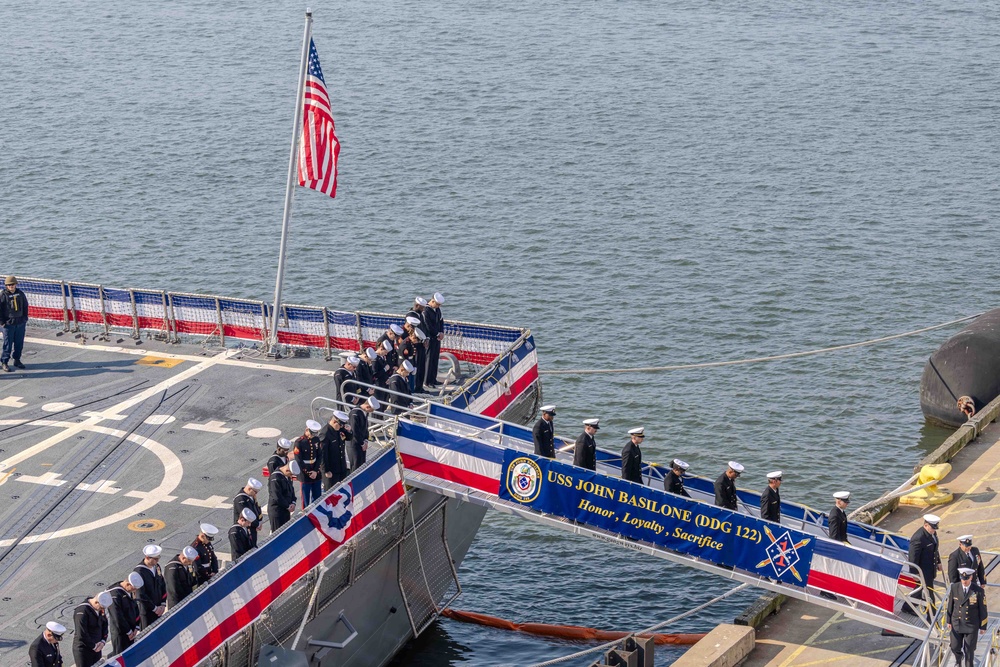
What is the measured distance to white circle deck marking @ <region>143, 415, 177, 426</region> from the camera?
1129 inches

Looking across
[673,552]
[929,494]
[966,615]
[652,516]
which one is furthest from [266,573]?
[929,494]

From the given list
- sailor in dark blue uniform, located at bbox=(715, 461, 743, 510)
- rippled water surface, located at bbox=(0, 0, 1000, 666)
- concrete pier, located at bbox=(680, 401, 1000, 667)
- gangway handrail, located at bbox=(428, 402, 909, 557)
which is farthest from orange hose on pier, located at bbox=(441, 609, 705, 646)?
sailor in dark blue uniform, located at bbox=(715, 461, 743, 510)

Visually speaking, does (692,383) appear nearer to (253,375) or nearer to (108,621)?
(253,375)

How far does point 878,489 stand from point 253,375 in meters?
17.1

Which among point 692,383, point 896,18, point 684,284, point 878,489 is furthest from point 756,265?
point 896,18

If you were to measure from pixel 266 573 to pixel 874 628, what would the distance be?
37.8ft

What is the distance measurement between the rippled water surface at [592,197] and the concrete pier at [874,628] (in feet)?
13.4

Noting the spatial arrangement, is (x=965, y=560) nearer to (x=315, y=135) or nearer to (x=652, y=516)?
(x=652, y=516)

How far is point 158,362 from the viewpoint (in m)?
32.2

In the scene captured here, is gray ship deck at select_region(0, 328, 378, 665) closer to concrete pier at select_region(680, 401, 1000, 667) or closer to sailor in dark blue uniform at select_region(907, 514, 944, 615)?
concrete pier at select_region(680, 401, 1000, 667)

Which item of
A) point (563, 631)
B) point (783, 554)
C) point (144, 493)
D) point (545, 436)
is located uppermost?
point (545, 436)

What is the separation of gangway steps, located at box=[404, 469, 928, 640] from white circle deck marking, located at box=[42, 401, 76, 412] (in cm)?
886

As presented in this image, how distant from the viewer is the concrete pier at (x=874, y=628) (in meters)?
24.4

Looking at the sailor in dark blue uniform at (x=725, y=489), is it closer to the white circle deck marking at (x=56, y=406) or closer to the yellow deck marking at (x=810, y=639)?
the yellow deck marking at (x=810, y=639)
